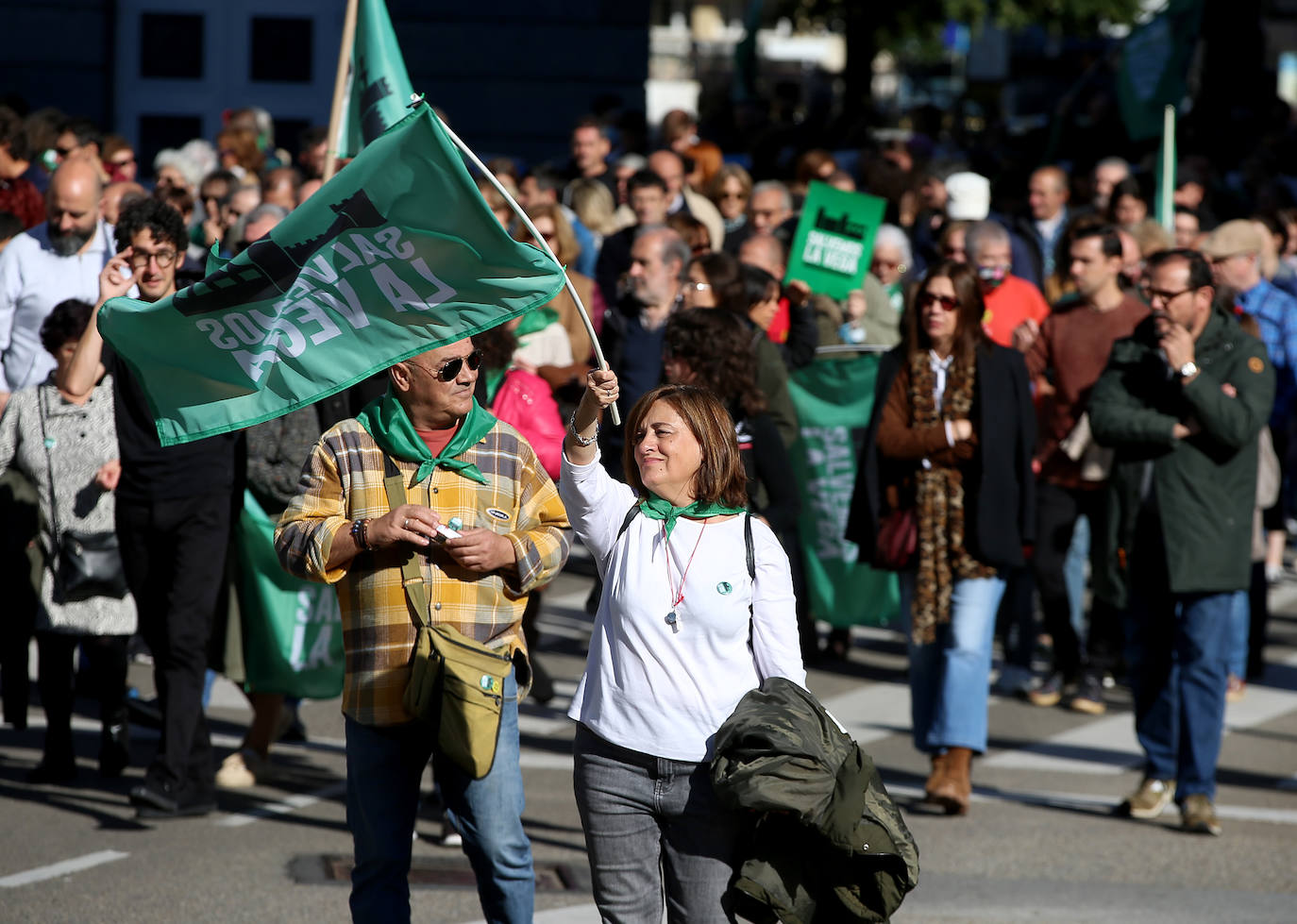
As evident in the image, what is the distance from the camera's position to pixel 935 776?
7652mm

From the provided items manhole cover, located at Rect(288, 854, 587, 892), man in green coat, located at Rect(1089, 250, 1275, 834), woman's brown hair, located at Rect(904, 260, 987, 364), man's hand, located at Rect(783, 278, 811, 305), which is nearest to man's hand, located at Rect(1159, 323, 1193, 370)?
man in green coat, located at Rect(1089, 250, 1275, 834)

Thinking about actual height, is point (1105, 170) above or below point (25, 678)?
above

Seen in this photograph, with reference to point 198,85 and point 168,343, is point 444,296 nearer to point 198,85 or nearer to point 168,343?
point 168,343

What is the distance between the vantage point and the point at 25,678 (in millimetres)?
8148

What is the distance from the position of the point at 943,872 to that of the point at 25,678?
3912 millimetres

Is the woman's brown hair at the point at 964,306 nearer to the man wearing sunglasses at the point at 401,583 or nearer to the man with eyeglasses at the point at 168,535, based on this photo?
the man with eyeglasses at the point at 168,535

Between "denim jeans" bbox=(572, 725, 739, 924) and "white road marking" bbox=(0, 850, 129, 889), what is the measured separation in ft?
8.67

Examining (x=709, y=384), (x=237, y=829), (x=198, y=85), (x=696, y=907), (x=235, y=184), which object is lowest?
(x=237, y=829)

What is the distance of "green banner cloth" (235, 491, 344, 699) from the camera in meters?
7.74

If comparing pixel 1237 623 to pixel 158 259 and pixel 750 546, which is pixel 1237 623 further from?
pixel 158 259

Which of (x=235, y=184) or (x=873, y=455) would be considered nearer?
(x=873, y=455)

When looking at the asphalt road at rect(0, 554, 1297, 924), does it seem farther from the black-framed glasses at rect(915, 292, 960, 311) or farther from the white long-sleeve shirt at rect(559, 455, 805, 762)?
the black-framed glasses at rect(915, 292, 960, 311)

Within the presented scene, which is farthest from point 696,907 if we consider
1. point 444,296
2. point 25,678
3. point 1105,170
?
point 1105,170

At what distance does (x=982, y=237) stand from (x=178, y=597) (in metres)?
5.03
